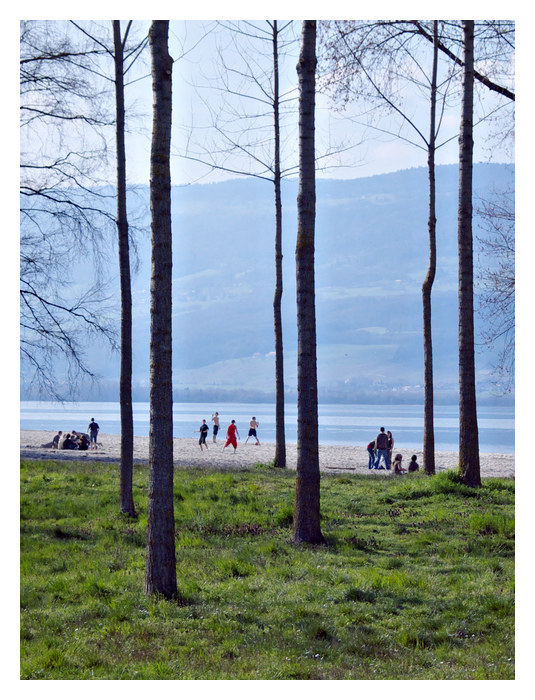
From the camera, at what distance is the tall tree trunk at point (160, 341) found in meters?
6.25

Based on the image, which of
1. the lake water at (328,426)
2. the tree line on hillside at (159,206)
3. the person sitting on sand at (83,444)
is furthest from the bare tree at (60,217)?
the lake water at (328,426)

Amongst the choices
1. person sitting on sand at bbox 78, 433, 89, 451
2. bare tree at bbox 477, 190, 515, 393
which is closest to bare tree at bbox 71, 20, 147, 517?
bare tree at bbox 477, 190, 515, 393

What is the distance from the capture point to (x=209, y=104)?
13.4 m

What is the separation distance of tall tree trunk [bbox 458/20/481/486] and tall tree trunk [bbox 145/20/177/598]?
6.11 meters

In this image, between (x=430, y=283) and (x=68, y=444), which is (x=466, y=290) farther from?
(x=68, y=444)

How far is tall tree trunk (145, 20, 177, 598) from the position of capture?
6.25 metres

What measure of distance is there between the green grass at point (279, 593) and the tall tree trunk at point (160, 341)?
1.28ft

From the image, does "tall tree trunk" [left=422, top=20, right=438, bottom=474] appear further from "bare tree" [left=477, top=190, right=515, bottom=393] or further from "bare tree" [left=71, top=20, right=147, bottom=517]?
"bare tree" [left=71, top=20, right=147, bottom=517]

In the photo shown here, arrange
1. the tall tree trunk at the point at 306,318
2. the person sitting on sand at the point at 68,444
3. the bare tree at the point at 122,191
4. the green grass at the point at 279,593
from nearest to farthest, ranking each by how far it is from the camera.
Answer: the green grass at the point at 279,593 < the tall tree trunk at the point at 306,318 < the bare tree at the point at 122,191 < the person sitting on sand at the point at 68,444

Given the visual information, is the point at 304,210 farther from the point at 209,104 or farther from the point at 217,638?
the point at 209,104


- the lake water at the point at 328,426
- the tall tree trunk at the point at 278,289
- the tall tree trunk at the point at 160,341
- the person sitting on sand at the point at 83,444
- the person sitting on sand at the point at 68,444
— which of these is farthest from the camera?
the lake water at the point at 328,426

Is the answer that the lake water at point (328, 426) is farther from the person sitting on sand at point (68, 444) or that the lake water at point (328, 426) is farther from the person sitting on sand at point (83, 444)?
the person sitting on sand at point (83, 444)
